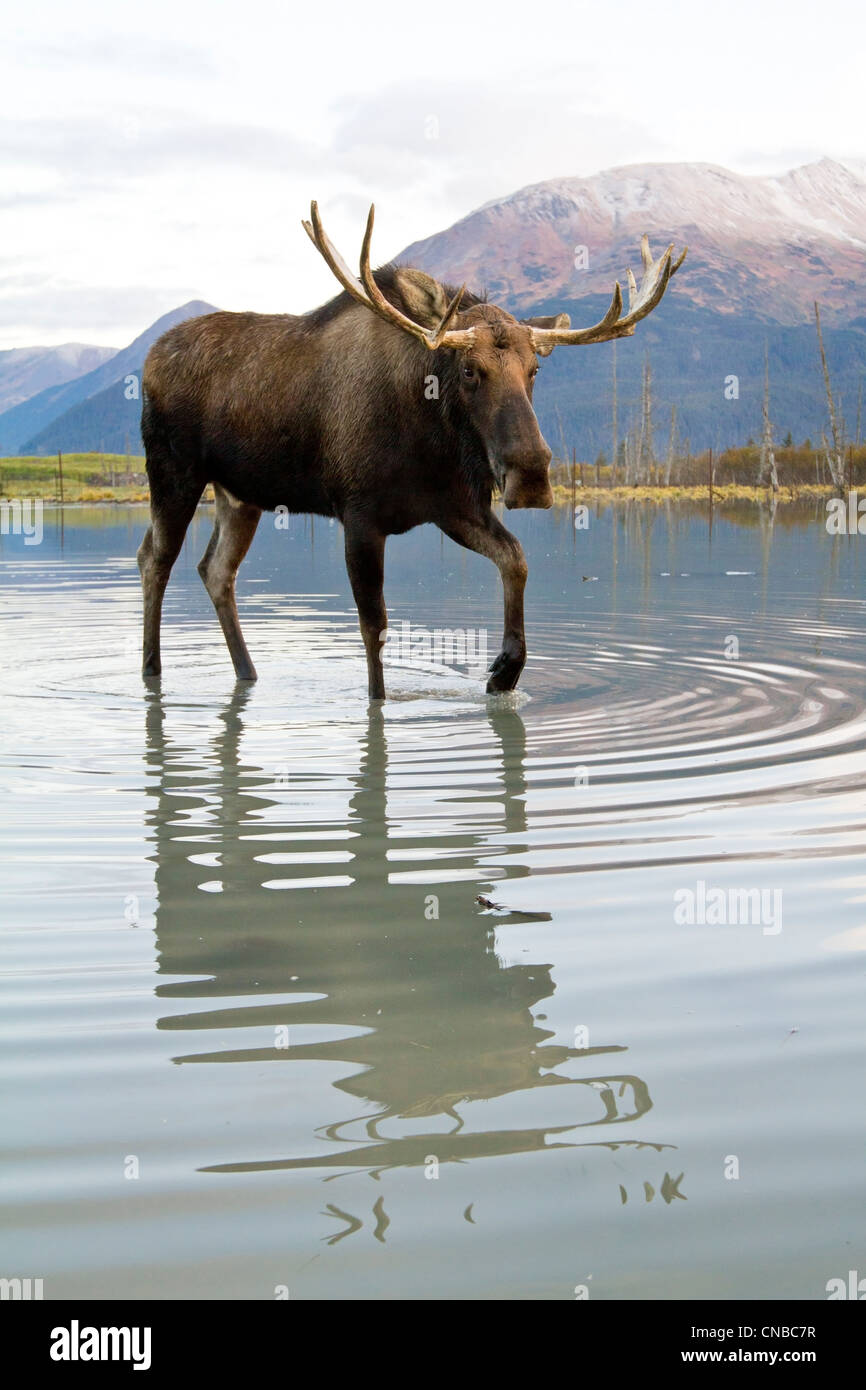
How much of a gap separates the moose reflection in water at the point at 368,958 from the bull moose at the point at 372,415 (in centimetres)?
238

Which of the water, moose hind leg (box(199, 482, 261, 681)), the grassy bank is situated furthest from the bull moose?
the grassy bank

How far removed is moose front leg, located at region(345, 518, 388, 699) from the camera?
9.52m

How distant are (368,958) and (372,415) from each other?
5.57 meters

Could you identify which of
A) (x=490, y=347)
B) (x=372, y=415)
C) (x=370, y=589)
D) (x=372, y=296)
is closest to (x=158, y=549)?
(x=370, y=589)

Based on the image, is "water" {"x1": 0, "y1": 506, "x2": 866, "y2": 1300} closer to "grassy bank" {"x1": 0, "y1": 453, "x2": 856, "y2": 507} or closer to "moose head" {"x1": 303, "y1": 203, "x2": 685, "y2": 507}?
"moose head" {"x1": 303, "y1": 203, "x2": 685, "y2": 507}

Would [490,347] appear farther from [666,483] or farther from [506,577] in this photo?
[666,483]

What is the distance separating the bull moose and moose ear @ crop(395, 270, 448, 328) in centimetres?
1

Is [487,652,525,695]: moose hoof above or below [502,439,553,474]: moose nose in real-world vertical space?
below

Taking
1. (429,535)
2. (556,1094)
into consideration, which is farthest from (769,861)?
(429,535)

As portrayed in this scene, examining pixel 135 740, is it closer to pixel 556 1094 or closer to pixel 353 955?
pixel 353 955

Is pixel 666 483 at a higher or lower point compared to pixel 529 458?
higher

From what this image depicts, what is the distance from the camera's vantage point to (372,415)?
9477 mm

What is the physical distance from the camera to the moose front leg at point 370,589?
9.52 meters
